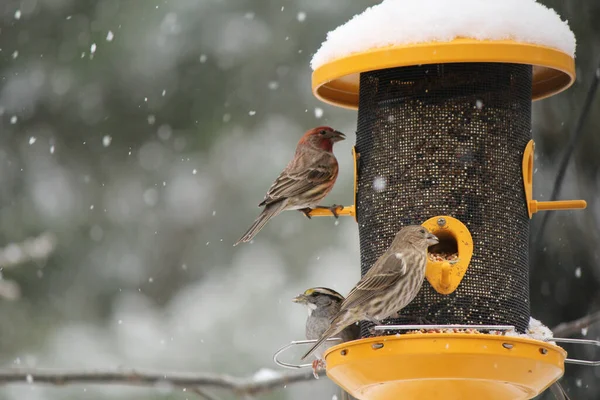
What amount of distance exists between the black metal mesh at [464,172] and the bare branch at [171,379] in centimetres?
156

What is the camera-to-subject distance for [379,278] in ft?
22.2

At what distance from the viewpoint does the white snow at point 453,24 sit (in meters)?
6.54

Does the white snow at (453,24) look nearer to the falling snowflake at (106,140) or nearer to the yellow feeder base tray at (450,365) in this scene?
the yellow feeder base tray at (450,365)

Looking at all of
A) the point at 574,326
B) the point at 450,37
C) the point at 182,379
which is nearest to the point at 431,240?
the point at 450,37

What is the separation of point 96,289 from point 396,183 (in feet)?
14.0

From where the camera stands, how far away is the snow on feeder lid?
6473 millimetres

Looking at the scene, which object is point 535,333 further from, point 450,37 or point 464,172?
point 450,37

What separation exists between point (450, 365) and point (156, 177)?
537 centimetres

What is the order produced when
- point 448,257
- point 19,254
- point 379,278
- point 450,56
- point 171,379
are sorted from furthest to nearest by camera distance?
1. point 19,254
2. point 171,379
3. point 448,257
4. point 379,278
5. point 450,56

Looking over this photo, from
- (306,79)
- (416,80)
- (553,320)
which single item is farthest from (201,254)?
(416,80)

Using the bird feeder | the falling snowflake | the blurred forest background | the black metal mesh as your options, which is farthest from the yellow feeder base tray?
the falling snowflake

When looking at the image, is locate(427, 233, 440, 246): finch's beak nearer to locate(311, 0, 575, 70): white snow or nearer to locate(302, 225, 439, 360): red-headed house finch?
locate(302, 225, 439, 360): red-headed house finch

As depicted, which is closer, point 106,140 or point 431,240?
point 431,240

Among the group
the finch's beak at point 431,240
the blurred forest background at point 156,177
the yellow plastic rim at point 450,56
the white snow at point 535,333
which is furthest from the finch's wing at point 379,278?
the blurred forest background at point 156,177
